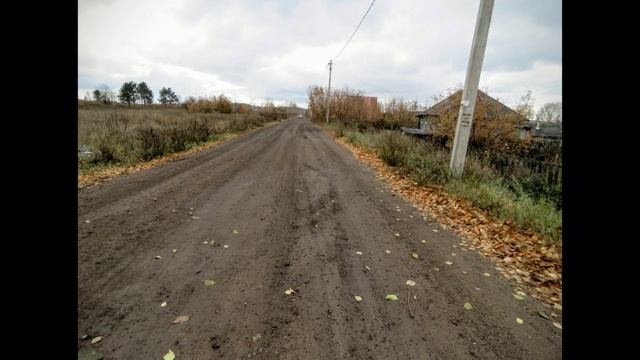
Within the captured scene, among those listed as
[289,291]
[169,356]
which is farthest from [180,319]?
[289,291]

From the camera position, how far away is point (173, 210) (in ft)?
18.9

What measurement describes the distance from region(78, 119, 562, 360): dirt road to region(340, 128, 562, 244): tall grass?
1.57 metres

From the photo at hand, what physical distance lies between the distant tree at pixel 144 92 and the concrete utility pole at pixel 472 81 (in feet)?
319

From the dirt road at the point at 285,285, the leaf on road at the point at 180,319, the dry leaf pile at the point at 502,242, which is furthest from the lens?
the dry leaf pile at the point at 502,242

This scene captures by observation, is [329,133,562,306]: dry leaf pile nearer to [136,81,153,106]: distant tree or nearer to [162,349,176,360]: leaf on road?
[162,349,176,360]: leaf on road

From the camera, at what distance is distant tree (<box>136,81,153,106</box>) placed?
86238 millimetres

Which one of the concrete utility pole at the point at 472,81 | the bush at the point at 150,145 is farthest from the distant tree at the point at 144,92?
the concrete utility pole at the point at 472,81

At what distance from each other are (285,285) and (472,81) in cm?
681

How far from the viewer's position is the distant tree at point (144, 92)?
283 ft

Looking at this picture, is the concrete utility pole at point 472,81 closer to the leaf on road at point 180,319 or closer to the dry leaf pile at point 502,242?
the dry leaf pile at point 502,242

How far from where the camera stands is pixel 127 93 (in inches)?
3174

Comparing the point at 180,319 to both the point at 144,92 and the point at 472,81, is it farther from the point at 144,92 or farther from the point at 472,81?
the point at 144,92
